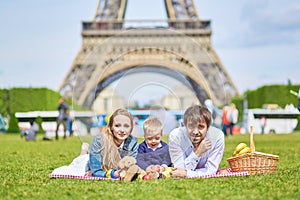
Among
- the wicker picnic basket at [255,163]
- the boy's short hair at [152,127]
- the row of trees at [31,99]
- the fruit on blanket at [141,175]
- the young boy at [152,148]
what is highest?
the row of trees at [31,99]

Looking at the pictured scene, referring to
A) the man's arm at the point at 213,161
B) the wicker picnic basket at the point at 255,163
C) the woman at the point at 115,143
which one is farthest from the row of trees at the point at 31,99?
the woman at the point at 115,143

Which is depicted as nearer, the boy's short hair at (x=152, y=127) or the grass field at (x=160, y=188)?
the grass field at (x=160, y=188)

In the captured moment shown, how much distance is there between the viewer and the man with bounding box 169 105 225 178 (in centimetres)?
522

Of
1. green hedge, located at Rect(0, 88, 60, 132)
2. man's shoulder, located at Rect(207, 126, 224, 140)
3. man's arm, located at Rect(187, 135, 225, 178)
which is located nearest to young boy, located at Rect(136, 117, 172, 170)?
man's arm, located at Rect(187, 135, 225, 178)

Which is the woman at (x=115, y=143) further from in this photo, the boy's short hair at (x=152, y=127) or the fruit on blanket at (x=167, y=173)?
the fruit on blanket at (x=167, y=173)

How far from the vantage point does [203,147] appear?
5.25m

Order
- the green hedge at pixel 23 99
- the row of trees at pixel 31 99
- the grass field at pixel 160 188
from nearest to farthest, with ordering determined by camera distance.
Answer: the grass field at pixel 160 188 < the row of trees at pixel 31 99 < the green hedge at pixel 23 99

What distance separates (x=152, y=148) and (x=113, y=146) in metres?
0.41

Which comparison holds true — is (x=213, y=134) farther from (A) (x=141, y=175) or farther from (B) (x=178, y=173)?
(A) (x=141, y=175)

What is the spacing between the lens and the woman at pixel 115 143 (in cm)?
530

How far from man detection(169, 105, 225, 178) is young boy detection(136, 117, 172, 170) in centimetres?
15

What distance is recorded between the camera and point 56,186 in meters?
4.90

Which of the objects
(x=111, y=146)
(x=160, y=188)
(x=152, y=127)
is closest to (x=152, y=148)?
(x=152, y=127)

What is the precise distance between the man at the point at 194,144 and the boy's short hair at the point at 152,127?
174 millimetres
